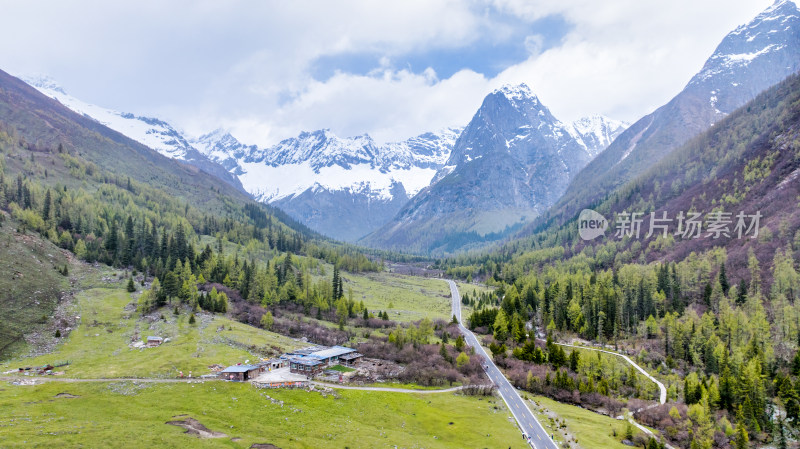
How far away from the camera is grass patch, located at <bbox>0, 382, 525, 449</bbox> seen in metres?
64.1

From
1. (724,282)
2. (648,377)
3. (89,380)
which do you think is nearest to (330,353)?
(89,380)

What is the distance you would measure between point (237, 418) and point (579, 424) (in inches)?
2476

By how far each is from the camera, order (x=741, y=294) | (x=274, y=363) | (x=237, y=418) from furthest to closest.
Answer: (x=741, y=294) → (x=274, y=363) → (x=237, y=418)

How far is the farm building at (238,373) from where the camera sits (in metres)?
89.8

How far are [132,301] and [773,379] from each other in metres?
164

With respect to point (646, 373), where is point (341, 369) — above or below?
→ below

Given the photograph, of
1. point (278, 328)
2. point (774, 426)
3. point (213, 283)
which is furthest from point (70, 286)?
point (774, 426)

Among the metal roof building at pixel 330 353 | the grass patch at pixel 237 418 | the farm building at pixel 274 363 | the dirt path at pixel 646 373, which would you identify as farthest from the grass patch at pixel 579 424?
the farm building at pixel 274 363

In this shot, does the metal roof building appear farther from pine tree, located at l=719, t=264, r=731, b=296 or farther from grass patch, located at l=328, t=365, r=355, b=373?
pine tree, located at l=719, t=264, r=731, b=296

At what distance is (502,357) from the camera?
414 ft

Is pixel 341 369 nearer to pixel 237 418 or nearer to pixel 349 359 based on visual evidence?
pixel 349 359

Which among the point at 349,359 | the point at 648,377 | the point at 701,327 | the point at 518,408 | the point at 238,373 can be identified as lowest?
the point at 518,408

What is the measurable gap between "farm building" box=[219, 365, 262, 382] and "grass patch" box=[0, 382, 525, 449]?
317 cm

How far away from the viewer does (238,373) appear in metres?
89.9
